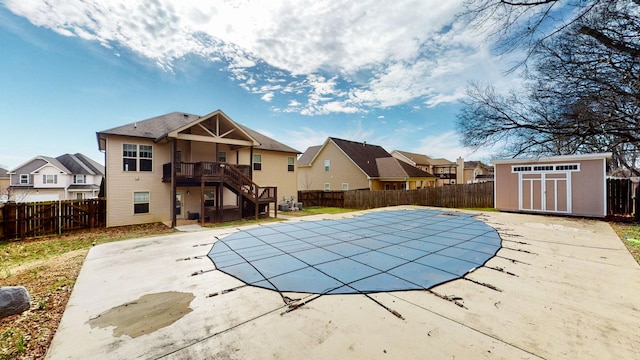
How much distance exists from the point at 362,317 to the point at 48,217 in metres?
13.1

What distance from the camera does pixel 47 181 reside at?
2606 cm

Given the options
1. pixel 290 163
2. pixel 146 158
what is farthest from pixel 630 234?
pixel 146 158

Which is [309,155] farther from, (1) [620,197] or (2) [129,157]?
(1) [620,197]

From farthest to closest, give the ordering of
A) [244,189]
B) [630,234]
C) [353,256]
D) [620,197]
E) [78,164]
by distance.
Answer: [78,164], [244,189], [620,197], [630,234], [353,256]

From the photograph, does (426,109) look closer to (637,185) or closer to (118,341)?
(637,185)

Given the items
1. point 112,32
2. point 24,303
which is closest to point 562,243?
point 24,303

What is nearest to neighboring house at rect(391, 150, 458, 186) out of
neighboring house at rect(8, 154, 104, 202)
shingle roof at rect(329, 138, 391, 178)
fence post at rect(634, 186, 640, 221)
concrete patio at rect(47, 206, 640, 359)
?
shingle roof at rect(329, 138, 391, 178)

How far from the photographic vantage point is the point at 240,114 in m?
19.1

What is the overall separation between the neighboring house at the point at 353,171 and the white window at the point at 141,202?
626 inches

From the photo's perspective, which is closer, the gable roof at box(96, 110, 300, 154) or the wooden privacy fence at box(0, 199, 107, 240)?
the wooden privacy fence at box(0, 199, 107, 240)

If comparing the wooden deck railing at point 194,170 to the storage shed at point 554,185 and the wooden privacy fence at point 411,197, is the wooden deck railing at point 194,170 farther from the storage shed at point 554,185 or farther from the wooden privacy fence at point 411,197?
the storage shed at point 554,185

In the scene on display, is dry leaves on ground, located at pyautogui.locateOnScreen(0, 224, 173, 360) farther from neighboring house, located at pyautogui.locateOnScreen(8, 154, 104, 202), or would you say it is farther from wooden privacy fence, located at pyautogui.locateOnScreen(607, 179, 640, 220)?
neighboring house, located at pyautogui.locateOnScreen(8, 154, 104, 202)

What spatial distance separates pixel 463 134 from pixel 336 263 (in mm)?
14691

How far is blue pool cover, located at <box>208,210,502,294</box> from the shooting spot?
13.8 ft
